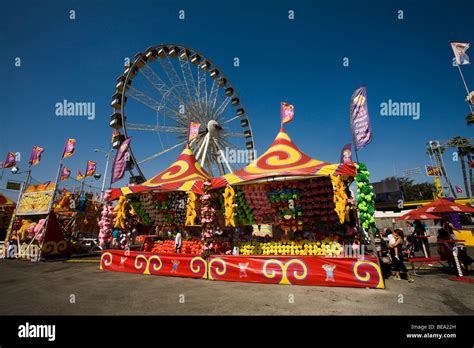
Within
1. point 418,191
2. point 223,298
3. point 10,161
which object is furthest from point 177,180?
point 418,191

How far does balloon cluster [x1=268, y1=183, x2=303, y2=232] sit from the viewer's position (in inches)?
331

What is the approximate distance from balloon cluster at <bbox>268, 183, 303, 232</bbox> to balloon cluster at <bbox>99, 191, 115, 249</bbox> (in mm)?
6982

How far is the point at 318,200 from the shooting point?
858 cm

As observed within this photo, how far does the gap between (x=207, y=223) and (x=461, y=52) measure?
54.3 ft


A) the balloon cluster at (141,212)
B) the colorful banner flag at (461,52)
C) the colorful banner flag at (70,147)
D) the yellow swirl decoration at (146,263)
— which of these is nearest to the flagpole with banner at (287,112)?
the yellow swirl decoration at (146,263)

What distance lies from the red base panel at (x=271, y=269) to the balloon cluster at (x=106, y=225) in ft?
7.13

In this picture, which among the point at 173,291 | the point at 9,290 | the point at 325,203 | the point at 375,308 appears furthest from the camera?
the point at 325,203

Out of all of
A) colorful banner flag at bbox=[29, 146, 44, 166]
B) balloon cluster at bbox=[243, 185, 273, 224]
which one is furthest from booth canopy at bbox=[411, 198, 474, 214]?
colorful banner flag at bbox=[29, 146, 44, 166]

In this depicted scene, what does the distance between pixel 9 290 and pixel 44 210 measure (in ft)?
27.3

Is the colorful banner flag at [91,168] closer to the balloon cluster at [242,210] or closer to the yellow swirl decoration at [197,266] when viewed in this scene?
the balloon cluster at [242,210]

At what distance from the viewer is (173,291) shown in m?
6.53

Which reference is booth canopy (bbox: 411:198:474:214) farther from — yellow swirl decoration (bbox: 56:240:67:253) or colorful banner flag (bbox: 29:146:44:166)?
colorful banner flag (bbox: 29:146:44:166)

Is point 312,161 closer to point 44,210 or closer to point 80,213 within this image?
point 44,210
